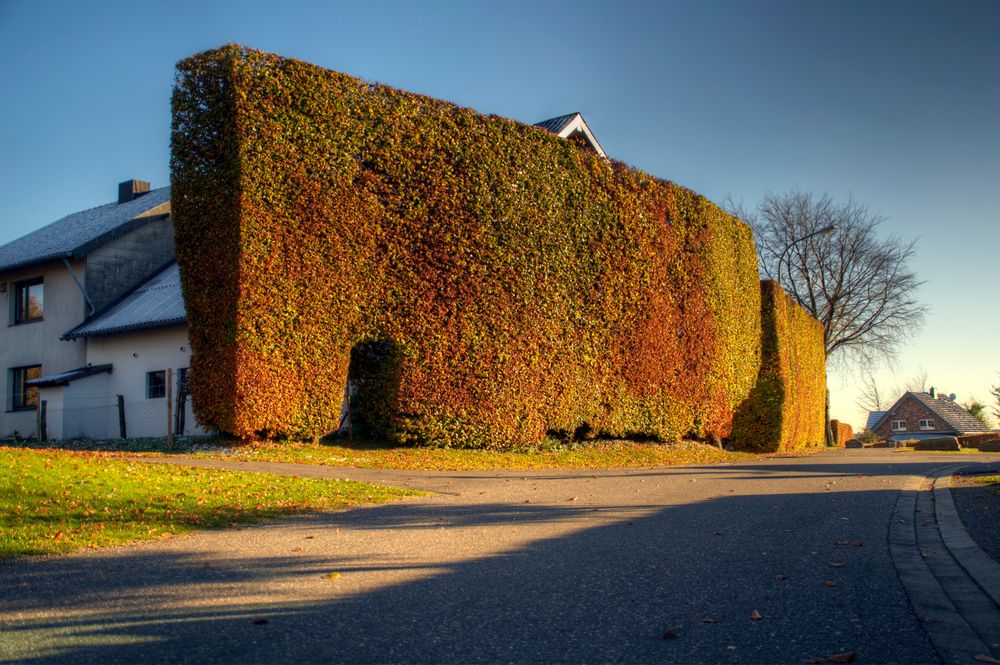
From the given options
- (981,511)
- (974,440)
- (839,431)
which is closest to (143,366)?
(981,511)

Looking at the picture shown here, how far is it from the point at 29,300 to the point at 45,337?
1.99 m

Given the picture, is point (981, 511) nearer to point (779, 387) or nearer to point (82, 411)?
point (779, 387)

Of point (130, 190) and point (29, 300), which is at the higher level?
point (130, 190)

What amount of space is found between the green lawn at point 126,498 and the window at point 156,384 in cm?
1063

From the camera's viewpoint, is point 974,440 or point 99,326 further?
point 974,440

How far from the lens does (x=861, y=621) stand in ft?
15.8

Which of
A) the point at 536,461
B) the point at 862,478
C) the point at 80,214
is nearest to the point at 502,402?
the point at 536,461

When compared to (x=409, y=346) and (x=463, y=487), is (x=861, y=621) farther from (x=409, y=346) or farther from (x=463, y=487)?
(x=409, y=346)

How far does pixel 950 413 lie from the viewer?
67.3 m

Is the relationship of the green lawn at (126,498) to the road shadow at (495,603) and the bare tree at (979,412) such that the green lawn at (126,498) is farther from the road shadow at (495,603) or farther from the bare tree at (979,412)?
the bare tree at (979,412)

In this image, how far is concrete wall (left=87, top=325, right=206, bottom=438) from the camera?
853 inches

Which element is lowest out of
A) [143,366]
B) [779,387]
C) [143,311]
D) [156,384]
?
[779,387]

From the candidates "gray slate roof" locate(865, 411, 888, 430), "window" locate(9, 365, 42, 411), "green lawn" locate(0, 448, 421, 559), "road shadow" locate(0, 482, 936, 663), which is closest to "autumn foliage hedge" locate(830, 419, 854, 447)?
"gray slate roof" locate(865, 411, 888, 430)

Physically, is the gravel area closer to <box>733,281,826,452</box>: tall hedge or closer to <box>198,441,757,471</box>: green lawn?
<box>198,441,757,471</box>: green lawn
